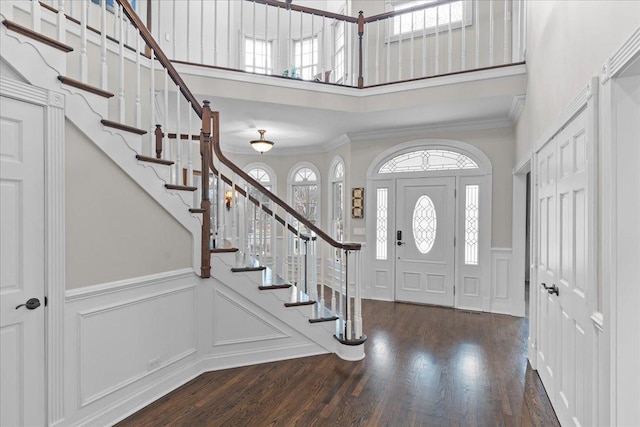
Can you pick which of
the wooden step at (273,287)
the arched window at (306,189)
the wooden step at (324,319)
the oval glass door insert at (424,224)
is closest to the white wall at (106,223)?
the wooden step at (273,287)

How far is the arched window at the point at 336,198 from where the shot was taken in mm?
6535

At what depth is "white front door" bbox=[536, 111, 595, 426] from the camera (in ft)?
6.29

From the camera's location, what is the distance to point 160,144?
353 centimetres

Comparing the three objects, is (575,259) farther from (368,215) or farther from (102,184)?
(368,215)

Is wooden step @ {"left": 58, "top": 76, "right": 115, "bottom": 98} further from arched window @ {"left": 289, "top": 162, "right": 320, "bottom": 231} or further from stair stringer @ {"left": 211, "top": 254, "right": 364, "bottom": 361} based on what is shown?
arched window @ {"left": 289, "top": 162, "right": 320, "bottom": 231}

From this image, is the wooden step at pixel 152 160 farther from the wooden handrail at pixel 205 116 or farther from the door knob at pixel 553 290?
the door knob at pixel 553 290

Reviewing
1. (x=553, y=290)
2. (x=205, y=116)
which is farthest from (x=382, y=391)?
(x=205, y=116)

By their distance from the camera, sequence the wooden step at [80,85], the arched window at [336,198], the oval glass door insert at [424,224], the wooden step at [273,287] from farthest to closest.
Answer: the arched window at [336,198], the oval glass door insert at [424,224], the wooden step at [273,287], the wooden step at [80,85]

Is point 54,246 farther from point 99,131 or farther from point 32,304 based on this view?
point 99,131

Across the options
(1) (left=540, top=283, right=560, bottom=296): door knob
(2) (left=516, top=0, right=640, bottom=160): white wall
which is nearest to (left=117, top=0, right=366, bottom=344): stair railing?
(1) (left=540, top=283, right=560, bottom=296): door knob

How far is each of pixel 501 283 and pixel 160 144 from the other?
480 cm

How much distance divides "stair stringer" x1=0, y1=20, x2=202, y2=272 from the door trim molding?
3.1 inches

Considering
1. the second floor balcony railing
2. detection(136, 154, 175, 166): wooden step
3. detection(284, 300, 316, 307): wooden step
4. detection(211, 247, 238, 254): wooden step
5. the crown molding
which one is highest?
the second floor balcony railing

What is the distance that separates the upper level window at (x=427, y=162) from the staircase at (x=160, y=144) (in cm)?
256
